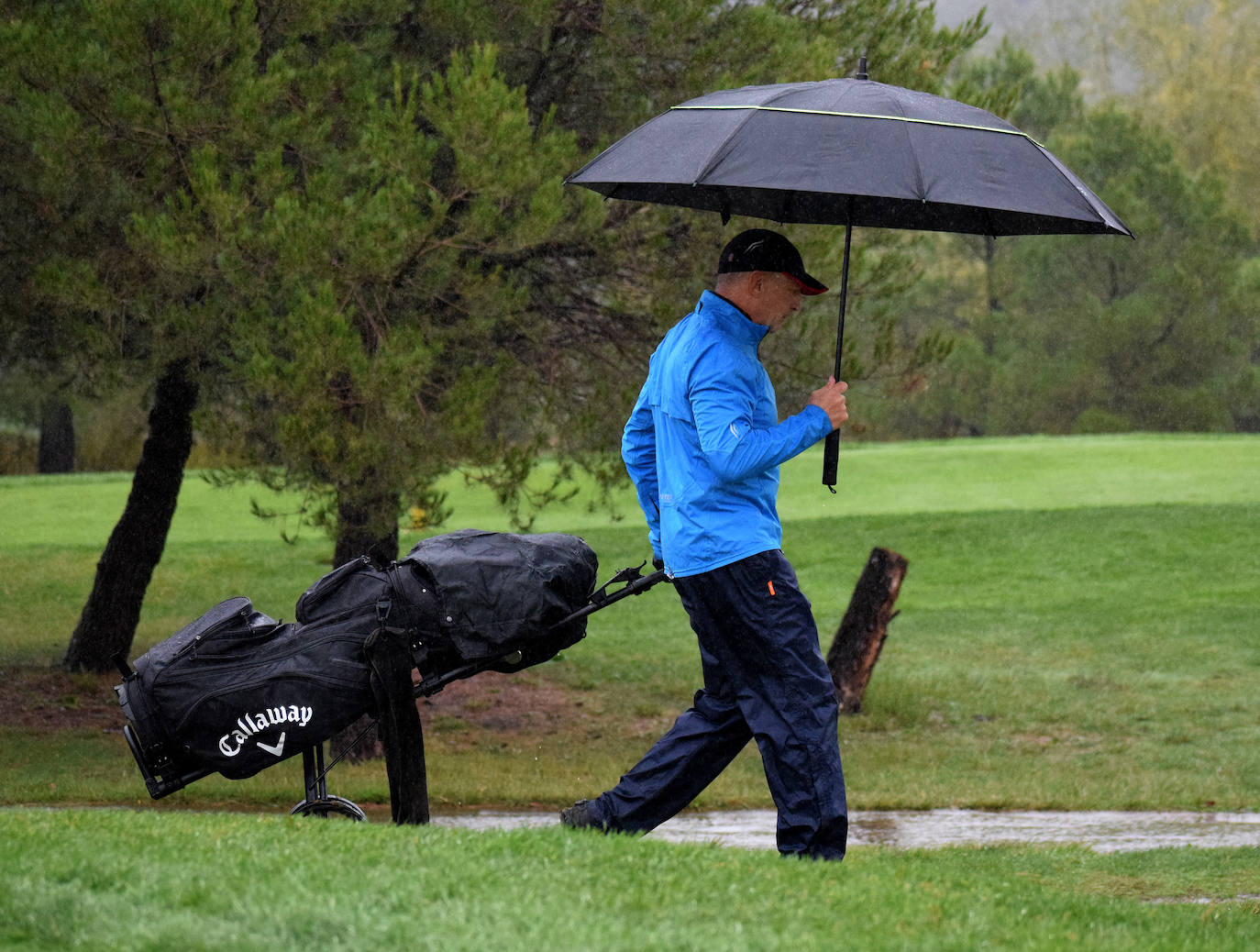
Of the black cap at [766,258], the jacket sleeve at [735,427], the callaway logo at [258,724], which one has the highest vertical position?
the black cap at [766,258]

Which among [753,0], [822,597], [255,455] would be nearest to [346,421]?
[255,455]

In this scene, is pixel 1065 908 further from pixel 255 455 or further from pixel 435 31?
pixel 435 31

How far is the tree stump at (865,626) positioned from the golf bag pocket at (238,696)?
703cm

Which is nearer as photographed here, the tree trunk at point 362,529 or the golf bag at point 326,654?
the golf bag at point 326,654

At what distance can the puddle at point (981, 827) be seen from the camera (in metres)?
7.43

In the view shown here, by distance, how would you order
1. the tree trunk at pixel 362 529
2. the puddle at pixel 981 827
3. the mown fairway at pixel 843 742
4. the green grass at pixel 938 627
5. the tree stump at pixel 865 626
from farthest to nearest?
1. the tree stump at pixel 865 626
2. the green grass at pixel 938 627
3. the tree trunk at pixel 362 529
4. the puddle at pixel 981 827
5. the mown fairway at pixel 843 742

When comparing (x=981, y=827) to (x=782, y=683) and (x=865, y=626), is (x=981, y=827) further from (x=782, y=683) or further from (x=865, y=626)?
(x=782, y=683)

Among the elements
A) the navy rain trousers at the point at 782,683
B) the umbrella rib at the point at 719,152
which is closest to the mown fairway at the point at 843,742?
the navy rain trousers at the point at 782,683

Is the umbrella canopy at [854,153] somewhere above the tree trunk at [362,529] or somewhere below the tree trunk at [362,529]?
above

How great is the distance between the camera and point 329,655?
454 cm

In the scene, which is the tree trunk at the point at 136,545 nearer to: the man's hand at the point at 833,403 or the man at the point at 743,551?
the man at the point at 743,551

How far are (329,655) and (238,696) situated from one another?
279 mm

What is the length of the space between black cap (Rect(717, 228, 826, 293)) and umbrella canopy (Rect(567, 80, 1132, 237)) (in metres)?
0.18

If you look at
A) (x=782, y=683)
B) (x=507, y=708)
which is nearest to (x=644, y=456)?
(x=782, y=683)
